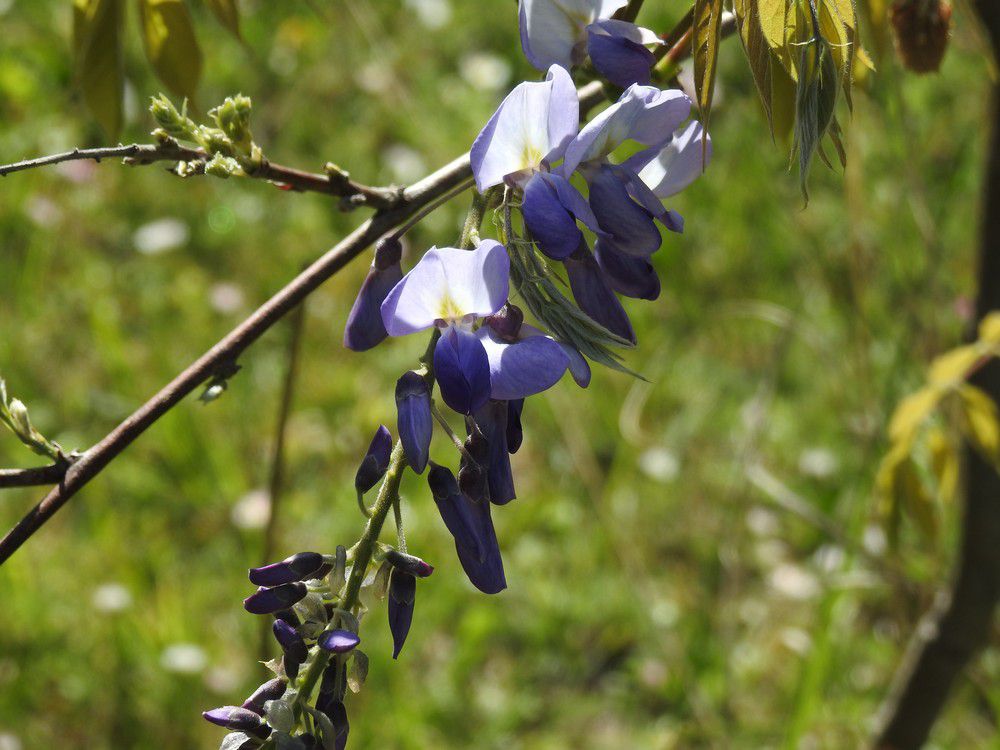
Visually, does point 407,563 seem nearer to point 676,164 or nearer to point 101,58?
point 676,164

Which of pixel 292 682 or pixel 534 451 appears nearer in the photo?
pixel 292 682

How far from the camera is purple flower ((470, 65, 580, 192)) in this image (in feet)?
1.90

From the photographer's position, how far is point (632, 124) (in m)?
0.61

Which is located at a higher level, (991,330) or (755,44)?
(755,44)

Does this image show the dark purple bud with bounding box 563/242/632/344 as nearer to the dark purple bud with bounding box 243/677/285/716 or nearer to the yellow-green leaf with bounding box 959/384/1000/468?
the dark purple bud with bounding box 243/677/285/716

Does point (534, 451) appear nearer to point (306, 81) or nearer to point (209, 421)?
point (209, 421)

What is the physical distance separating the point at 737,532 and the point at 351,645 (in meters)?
1.95

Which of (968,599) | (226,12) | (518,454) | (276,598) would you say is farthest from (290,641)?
(518,454)

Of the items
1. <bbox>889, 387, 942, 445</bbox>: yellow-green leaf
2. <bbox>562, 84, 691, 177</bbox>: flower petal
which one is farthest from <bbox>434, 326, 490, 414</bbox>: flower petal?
<bbox>889, 387, 942, 445</bbox>: yellow-green leaf

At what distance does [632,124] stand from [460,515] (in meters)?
0.23

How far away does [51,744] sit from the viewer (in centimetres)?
196

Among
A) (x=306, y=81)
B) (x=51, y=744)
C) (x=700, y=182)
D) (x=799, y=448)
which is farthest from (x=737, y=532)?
(x=306, y=81)

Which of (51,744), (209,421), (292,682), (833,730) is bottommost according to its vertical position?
(833,730)

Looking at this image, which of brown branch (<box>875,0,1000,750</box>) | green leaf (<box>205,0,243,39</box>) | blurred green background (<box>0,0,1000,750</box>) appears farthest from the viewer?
blurred green background (<box>0,0,1000,750</box>)
